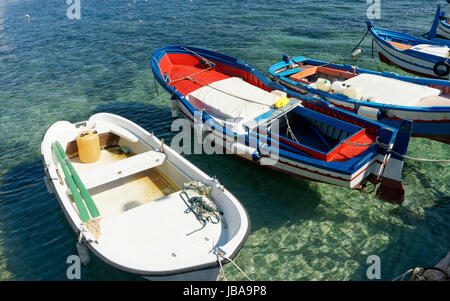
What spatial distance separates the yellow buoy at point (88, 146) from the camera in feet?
35.8

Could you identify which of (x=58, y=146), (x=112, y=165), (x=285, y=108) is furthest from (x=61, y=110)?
(x=285, y=108)

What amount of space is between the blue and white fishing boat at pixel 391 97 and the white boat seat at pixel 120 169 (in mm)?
8291

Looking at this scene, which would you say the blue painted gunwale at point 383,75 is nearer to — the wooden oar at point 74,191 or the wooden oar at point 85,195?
the wooden oar at point 85,195

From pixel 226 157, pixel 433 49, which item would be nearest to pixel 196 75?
pixel 226 157

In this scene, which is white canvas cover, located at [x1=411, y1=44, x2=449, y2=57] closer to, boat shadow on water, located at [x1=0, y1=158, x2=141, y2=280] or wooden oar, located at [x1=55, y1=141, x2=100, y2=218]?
wooden oar, located at [x1=55, y1=141, x2=100, y2=218]

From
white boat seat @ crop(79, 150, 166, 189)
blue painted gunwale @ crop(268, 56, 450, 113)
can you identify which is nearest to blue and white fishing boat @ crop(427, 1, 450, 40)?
blue painted gunwale @ crop(268, 56, 450, 113)

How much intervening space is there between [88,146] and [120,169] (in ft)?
7.14

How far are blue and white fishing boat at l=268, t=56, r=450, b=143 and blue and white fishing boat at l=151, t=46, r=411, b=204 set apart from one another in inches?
67.7

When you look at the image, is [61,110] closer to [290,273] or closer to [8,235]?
[8,235]

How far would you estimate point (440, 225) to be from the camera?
9.70m

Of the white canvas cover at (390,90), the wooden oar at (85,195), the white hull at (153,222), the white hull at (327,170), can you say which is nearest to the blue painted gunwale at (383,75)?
the white canvas cover at (390,90)

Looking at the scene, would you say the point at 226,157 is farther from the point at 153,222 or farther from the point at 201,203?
the point at 153,222

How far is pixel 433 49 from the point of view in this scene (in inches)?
705
